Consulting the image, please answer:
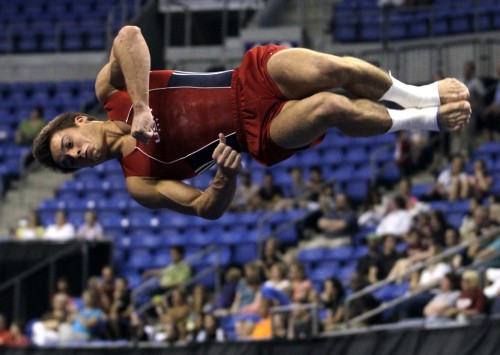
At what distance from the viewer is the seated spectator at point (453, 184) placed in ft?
45.3

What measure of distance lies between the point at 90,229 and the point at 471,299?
7103 mm

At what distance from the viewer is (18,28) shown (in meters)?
21.7

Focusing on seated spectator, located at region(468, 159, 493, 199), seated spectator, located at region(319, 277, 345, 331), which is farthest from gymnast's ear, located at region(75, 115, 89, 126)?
seated spectator, located at region(468, 159, 493, 199)

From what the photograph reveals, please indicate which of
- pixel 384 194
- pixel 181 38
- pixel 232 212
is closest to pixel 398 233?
pixel 384 194

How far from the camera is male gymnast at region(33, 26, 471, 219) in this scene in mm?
Result: 6539

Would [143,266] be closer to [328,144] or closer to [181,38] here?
[328,144]

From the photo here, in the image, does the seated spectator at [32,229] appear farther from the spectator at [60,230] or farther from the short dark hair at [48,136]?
the short dark hair at [48,136]

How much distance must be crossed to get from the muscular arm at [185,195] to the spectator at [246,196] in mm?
8933

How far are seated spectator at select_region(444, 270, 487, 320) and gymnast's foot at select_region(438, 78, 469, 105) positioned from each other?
160 inches

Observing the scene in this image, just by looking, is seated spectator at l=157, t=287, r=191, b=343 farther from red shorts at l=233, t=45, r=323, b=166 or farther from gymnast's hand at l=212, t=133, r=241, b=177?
gymnast's hand at l=212, t=133, r=241, b=177

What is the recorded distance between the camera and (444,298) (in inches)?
433

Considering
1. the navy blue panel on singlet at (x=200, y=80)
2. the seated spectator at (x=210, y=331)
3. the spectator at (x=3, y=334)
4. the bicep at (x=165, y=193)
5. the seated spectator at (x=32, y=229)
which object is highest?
the navy blue panel on singlet at (x=200, y=80)

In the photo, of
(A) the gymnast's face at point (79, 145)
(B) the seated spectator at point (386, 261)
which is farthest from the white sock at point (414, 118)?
(B) the seated spectator at point (386, 261)

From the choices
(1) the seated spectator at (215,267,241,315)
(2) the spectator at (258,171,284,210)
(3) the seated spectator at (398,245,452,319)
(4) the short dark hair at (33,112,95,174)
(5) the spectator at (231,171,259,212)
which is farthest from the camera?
(5) the spectator at (231,171,259,212)
